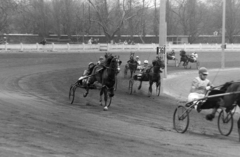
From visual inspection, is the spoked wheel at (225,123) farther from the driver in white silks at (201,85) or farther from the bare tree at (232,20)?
the bare tree at (232,20)

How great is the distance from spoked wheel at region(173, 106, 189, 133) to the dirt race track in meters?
0.17

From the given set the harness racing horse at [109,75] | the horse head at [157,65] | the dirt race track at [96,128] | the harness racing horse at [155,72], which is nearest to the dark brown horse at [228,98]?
the dirt race track at [96,128]

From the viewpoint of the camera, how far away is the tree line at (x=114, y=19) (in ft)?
190

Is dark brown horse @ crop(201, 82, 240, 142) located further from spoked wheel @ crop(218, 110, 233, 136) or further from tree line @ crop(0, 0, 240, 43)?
tree line @ crop(0, 0, 240, 43)

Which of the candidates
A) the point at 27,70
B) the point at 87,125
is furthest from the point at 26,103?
the point at 27,70

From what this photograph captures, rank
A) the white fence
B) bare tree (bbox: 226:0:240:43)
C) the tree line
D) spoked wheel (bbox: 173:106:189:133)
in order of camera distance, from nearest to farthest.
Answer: spoked wheel (bbox: 173:106:189:133), the white fence, the tree line, bare tree (bbox: 226:0:240:43)

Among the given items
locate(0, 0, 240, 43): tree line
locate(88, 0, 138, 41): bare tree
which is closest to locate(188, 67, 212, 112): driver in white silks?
locate(0, 0, 240, 43): tree line

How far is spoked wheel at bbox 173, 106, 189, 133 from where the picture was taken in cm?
1028

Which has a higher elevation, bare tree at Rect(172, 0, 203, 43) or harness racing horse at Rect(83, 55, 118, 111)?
bare tree at Rect(172, 0, 203, 43)

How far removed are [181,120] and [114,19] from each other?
162ft

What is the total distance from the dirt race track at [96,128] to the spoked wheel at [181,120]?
0.17 metres

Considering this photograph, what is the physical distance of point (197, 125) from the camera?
1145cm

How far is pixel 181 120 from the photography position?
1048cm

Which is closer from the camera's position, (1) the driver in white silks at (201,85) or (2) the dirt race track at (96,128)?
(2) the dirt race track at (96,128)
